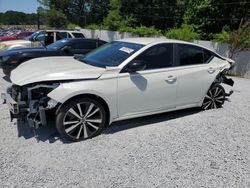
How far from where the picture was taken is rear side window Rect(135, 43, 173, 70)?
4977 mm

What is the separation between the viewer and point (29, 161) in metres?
3.80

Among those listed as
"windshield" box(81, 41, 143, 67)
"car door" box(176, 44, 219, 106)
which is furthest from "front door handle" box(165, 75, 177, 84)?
"windshield" box(81, 41, 143, 67)

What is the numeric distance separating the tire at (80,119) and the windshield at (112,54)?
831 mm

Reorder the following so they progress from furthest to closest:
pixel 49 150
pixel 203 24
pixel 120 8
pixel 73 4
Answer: pixel 73 4 < pixel 120 8 < pixel 203 24 < pixel 49 150

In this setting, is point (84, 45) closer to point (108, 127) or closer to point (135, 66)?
point (108, 127)

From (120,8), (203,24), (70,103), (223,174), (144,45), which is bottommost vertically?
(223,174)

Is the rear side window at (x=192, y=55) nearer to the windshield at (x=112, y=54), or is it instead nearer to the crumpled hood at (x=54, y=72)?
the windshield at (x=112, y=54)

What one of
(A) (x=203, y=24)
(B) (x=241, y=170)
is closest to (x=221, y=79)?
(B) (x=241, y=170)

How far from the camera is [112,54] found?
5152 mm

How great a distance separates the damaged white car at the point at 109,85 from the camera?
425 cm

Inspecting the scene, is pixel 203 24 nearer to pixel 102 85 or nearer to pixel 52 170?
pixel 102 85

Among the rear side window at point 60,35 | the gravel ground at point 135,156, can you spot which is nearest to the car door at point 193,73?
the gravel ground at point 135,156

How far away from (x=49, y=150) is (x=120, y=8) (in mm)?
29187

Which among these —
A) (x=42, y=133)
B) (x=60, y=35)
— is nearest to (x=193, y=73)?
(x=42, y=133)
